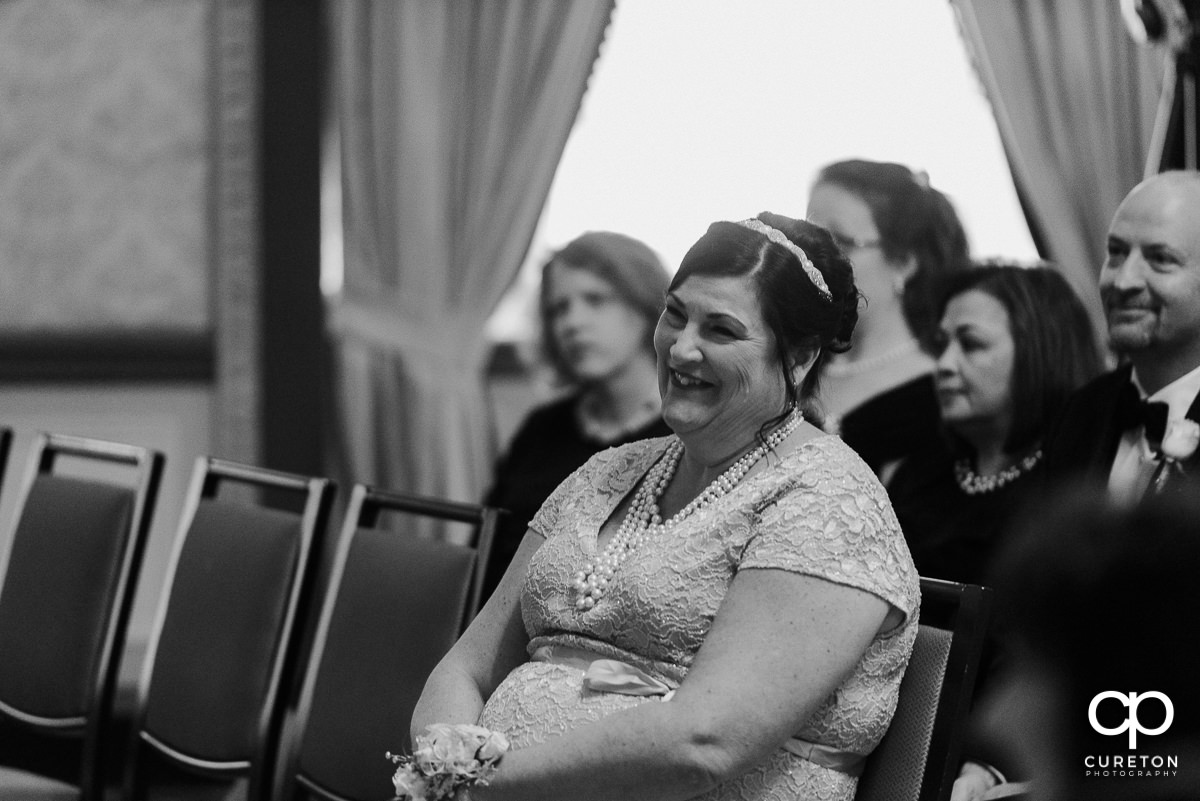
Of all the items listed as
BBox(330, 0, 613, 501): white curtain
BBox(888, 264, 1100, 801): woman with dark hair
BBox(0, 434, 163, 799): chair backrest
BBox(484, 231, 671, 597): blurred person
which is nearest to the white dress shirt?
BBox(888, 264, 1100, 801): woman with dark hair

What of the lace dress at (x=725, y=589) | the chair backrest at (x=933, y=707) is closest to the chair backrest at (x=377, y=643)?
the lace dress at (x=725, y=589)

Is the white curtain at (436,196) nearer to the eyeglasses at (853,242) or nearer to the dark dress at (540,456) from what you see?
the dark dress at (540,456)

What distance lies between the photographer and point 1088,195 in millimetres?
4504

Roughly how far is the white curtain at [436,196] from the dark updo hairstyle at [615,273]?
1.21m

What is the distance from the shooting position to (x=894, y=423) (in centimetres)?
292

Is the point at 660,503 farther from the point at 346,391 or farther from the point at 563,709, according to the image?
the point at 346,391

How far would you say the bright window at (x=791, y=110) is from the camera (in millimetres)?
4688

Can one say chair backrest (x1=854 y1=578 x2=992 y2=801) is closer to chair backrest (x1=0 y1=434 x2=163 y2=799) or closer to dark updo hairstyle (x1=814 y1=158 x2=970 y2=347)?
dark updo hairstyle (x1=814 y1=158 x2=970 y2=347)

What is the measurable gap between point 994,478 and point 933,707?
38.7 inches

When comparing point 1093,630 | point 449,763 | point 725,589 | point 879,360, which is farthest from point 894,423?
point 1093,630

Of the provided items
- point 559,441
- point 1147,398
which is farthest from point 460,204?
point 1147,398

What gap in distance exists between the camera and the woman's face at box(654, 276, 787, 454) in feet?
6.24

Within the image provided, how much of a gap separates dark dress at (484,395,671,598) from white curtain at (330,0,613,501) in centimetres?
117

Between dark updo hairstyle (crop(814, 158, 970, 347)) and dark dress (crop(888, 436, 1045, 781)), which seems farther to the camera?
dark updo hairstyle (crop(814, 158, 970, 347))
